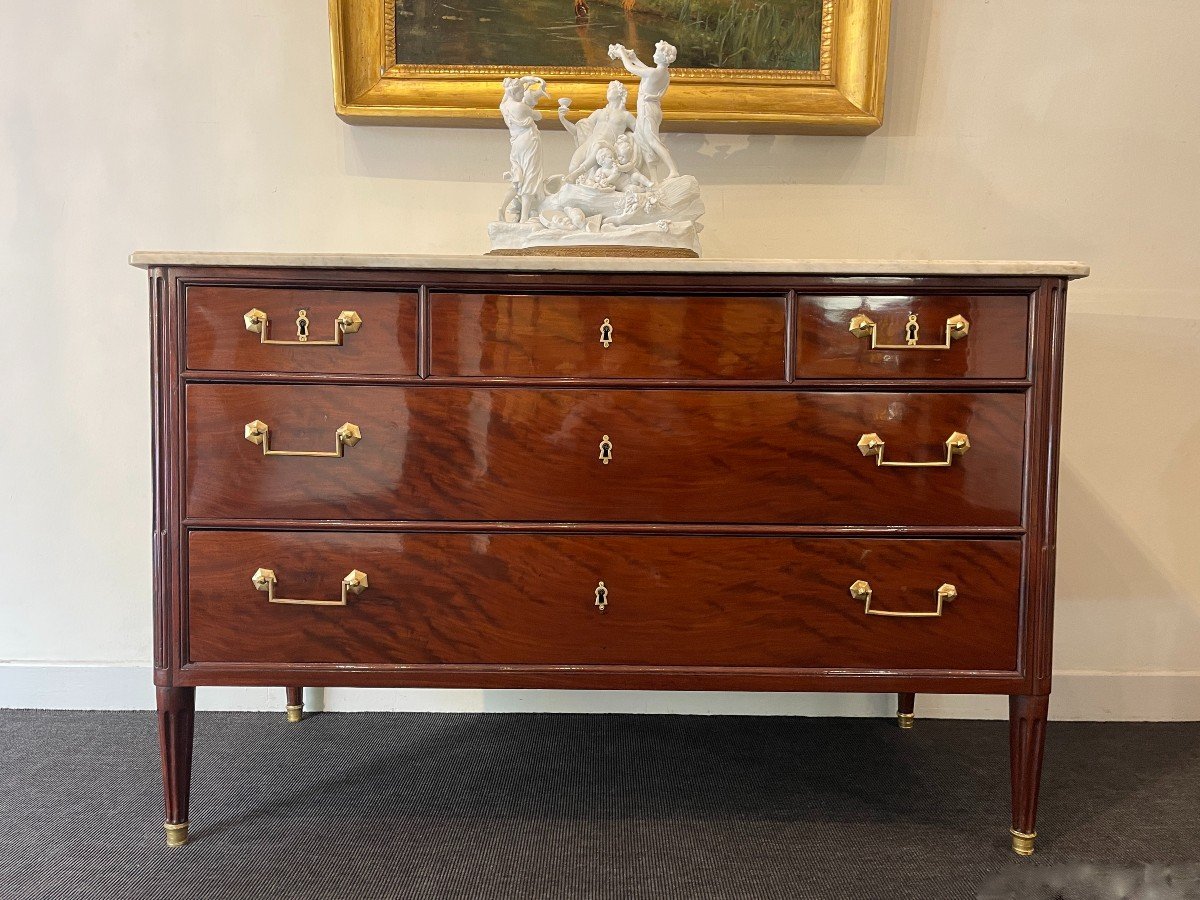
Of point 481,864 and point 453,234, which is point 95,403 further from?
point 481,864

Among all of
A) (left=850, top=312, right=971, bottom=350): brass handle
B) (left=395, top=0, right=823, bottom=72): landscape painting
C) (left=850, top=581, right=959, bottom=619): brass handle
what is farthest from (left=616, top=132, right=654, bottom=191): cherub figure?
(left=850, top=581, right=959, bottom=619): brass handle

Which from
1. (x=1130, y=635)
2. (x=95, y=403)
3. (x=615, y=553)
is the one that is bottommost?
(x=1130, y=635)

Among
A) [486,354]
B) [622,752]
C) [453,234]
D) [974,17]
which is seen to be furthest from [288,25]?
[622,752]

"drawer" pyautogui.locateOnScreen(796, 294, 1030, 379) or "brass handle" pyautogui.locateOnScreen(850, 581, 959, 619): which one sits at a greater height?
"drawer" pyautogui.locateOnScreen(796, 294, 1030, 379)

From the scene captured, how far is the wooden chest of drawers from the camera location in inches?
62.0

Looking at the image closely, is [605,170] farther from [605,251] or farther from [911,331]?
[911,331]

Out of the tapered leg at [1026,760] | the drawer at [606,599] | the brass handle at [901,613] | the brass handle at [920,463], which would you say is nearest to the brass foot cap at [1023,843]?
the tapered leg at [1026,760]

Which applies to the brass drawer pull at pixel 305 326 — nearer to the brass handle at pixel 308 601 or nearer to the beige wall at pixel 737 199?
the brass handle at pixel 308 601

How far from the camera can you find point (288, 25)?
2.25 metres

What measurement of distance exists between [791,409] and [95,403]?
6.45 ft

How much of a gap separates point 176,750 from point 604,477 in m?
1.04

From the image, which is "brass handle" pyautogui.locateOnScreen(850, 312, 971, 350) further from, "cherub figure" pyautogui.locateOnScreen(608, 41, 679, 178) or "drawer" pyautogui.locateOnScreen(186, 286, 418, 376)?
"drawer" pyautogui.locateOnScreen(186, 286, 418, 376)

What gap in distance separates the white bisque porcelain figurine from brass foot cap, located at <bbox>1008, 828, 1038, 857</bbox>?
4.64 feet

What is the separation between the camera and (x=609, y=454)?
1.59 m
